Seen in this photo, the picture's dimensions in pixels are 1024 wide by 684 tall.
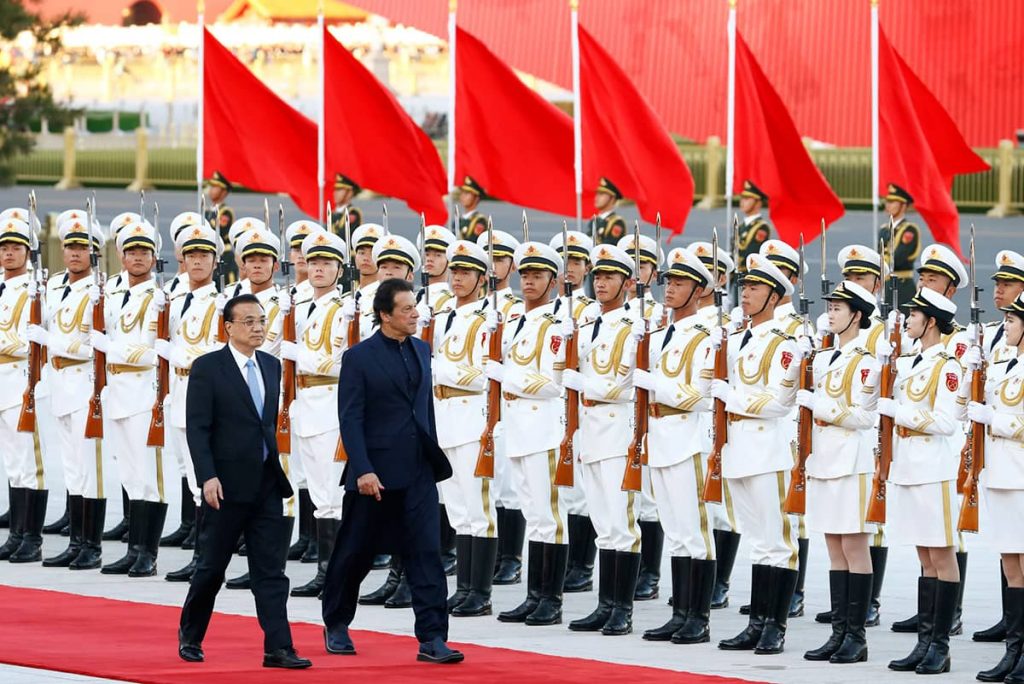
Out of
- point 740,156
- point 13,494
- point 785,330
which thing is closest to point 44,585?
point 13,494

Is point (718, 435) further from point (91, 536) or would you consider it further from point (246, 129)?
point (246, 129)

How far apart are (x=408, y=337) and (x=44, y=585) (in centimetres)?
310

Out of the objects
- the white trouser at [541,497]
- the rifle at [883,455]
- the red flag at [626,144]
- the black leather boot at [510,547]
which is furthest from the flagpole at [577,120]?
the rifle at [883,455]

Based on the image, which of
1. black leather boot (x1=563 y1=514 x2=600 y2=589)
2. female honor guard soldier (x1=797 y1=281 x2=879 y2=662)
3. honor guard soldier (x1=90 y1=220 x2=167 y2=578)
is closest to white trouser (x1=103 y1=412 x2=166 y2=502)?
honor guard soldier (x1=90 y1=220 x2=167 y2=578)

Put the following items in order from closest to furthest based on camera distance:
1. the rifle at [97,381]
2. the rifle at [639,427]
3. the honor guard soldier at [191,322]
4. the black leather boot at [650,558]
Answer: the rifle at [639,427], the black leather boot at [650,558], the honor guard soldier at [191,322], the rifle at [97,381]

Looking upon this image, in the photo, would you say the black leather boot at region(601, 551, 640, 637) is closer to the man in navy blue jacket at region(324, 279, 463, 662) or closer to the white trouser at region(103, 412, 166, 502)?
the man in navy blue jacket at region(324, 279, 463, 662)

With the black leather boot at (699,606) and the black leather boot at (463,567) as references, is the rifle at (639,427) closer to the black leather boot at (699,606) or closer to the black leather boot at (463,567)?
the black leather boot at (699,606)

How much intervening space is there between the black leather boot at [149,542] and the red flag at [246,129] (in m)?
3.37

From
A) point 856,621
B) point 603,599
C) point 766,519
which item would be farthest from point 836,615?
point 603,599

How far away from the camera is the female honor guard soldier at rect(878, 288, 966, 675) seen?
10.2 metres

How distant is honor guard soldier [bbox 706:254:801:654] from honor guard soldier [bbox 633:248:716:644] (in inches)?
6.7

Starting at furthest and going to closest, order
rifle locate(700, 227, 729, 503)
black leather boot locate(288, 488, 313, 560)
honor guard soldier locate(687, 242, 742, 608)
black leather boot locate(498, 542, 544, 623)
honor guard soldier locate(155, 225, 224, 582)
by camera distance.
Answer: black leather boot locate(288, 488, 313, 560) → honor guard soldier locate(155, 225, 224, 582) → honor guard soldier locate(687, 242, 742, 608) → black leather boot locate(498, 542, 544, 623) → rifle locate(700, 227, 729, 503)

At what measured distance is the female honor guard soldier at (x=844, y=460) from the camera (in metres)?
10.4

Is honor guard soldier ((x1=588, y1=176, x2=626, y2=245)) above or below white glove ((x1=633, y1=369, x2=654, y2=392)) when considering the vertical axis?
above
